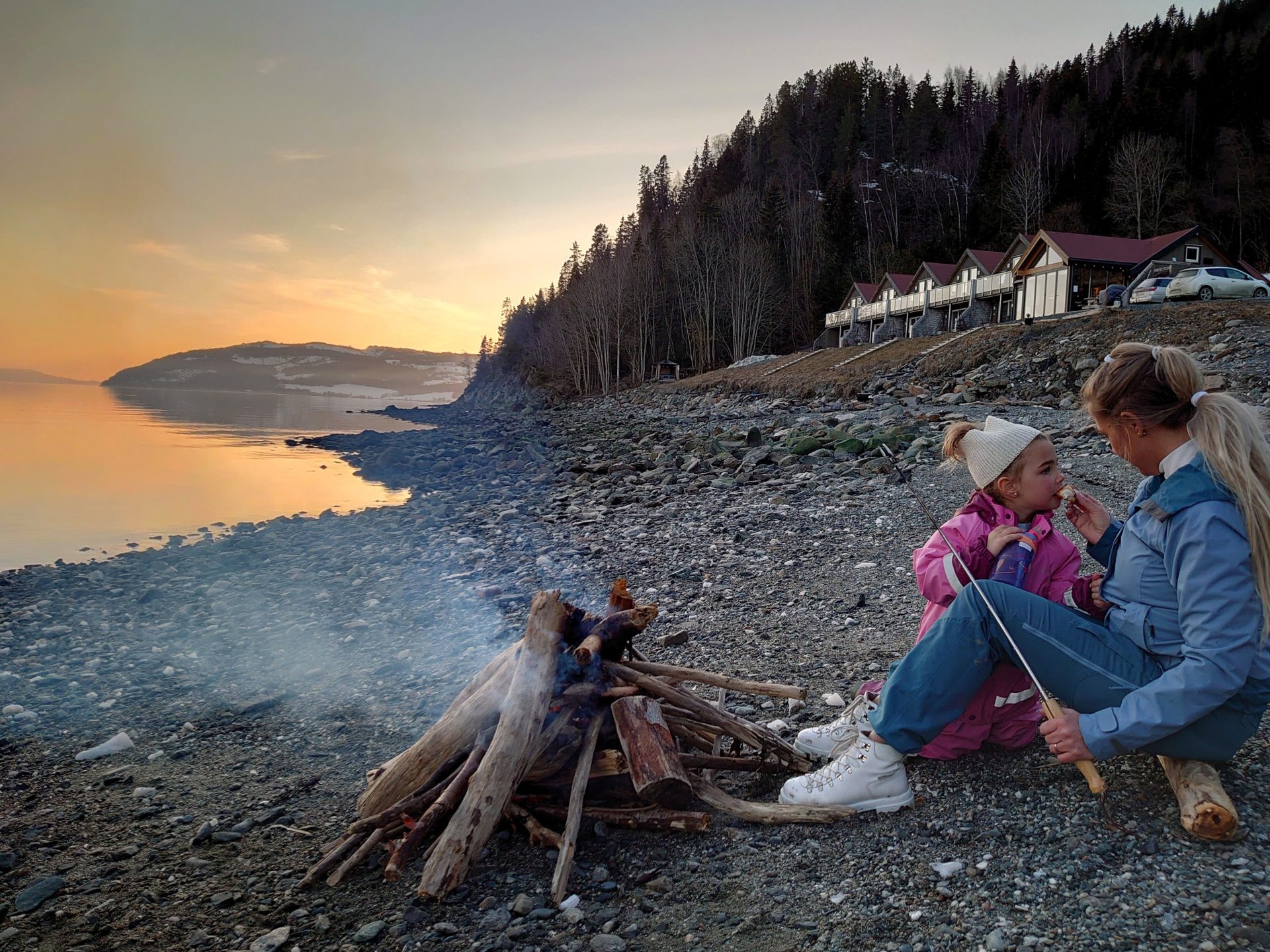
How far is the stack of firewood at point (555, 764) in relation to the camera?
10.3 feet

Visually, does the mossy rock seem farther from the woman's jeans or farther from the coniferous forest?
the coniferous forest

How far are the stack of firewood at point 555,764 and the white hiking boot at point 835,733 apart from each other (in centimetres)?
7

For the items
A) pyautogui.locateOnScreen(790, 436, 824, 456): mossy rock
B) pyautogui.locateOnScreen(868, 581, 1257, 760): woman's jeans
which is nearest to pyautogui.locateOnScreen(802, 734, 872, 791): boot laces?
pyautogui.locateOnScreen(868, 581, 1257, 760): woman's jeans

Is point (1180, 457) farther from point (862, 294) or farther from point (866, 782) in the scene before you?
point (862, 294)

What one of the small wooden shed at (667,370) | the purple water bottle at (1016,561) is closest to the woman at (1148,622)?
the purple water bottle at (1016,561)

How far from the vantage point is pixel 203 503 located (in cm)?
1738

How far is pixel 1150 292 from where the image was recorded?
2911 centimetres

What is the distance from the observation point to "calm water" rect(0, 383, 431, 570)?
13.8 m

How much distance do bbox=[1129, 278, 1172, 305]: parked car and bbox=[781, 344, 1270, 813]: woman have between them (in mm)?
30776

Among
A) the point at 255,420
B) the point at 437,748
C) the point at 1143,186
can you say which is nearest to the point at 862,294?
the point at 1143,186

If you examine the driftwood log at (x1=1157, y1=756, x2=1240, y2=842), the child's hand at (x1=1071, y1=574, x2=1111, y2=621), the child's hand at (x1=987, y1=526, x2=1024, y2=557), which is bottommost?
the driftwood log at (x1=1157, y1=756, x2=1240, y2=842)

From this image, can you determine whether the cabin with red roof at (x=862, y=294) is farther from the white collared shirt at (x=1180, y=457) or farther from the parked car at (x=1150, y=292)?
the white collared shirt at (x=1180, y=457)

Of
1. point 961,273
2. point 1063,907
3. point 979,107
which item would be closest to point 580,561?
point 1063,907

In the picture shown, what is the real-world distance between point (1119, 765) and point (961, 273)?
5335 centimetres
